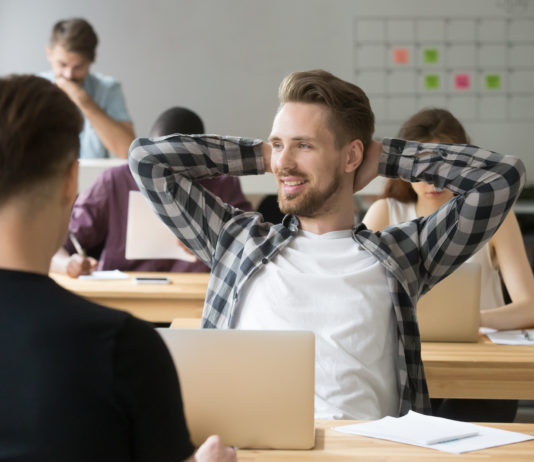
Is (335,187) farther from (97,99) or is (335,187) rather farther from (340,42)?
(340,42)

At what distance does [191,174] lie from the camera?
204 centimetres

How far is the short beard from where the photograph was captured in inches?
74.7

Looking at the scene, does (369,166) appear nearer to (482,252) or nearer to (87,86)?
(482,252)

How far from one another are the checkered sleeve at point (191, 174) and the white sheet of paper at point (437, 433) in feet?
2.21

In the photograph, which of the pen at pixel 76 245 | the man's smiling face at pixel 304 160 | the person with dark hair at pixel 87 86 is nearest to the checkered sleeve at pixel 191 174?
the man's smiling face at pixel 304 160

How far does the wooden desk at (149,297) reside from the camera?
2.85m

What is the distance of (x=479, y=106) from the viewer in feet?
20.4

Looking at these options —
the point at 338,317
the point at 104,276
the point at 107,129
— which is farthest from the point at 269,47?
the point at 338,317

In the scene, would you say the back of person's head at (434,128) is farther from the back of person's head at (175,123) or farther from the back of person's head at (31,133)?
the back of person's head at (31,133)

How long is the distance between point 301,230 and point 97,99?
3073 mm

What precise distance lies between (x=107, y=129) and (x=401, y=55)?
2523 millimetres

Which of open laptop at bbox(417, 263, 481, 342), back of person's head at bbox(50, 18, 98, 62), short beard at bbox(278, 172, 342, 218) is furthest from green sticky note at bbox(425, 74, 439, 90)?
short beard at bbox(278, 172, 342, 218)

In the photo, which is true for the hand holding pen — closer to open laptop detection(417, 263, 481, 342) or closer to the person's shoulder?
the person's shoulder

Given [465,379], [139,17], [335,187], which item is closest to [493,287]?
[465,379]
